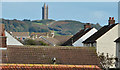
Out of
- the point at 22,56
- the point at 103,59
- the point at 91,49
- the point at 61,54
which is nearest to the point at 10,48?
the point at 22,56

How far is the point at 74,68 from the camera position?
24156 millimetres

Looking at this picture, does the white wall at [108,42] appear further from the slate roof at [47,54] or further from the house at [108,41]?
the slate roof at [47,54]

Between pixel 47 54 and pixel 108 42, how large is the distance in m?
28.5

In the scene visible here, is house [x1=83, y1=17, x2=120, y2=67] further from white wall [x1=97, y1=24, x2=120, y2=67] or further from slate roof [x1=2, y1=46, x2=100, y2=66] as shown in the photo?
slate roof [x1=2, y1=46, x2=100, y2=66]

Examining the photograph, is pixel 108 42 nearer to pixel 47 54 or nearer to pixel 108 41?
pixel 108 41

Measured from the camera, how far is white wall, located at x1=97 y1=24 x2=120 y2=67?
204 ft

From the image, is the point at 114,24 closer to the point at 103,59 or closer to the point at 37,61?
the point at 103,59

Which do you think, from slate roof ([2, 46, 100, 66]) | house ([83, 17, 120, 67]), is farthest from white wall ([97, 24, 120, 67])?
slate roof ([2, 46, 100, 66])

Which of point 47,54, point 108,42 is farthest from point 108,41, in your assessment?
point 47,54

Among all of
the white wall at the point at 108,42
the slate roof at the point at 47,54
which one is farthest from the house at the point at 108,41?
the slate roof at the point at 47,54

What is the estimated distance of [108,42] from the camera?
63031 millimetres

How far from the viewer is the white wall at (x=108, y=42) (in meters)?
62.3

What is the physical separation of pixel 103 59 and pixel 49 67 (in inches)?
1347

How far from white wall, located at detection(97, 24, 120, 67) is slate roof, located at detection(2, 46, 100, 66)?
27.0 metres
